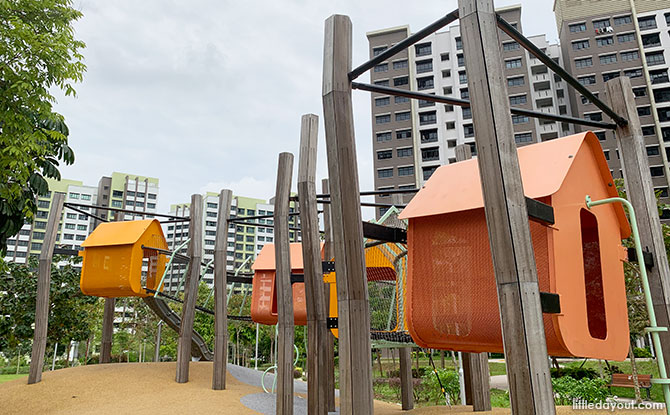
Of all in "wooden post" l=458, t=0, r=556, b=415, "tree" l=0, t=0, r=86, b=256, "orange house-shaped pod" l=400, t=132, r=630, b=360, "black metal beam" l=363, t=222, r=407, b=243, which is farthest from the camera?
"tree" l=0, t=0, r=86, b=256

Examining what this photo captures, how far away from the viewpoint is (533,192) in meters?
3.61

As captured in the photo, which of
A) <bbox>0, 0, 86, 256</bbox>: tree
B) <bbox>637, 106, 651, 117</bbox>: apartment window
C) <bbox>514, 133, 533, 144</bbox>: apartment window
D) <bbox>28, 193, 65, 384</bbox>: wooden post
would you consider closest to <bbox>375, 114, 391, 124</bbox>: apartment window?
<bbox>514, 133, 533, 144</bbox>: apartment window

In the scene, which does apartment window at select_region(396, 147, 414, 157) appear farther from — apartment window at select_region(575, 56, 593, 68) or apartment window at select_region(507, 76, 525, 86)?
apartment window at select_region(575, 56, 593, 68)

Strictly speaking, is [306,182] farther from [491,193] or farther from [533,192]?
[491,193]

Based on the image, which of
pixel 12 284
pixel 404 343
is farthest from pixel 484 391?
pixel 12 284

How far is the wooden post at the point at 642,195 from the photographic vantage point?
4375 millimetres

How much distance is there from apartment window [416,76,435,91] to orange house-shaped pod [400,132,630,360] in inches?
1997

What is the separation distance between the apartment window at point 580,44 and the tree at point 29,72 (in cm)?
5176

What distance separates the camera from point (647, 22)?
47.8 metres

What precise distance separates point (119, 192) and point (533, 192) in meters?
86.3

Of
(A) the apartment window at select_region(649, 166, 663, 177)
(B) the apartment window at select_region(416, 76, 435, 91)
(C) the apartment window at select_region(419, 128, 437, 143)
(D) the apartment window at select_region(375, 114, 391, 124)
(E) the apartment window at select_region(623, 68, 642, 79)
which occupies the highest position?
(B) the apartment window at select_region(416, 76, 435, 91)

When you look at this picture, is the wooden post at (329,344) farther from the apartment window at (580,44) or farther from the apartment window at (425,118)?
the apartment window at (580,44)

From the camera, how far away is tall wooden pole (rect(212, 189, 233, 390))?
36.2ft

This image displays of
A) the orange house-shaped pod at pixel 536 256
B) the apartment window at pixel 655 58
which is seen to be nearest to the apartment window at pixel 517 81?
the apartment window at pixel 655 58
